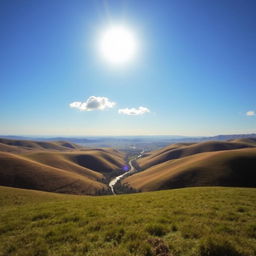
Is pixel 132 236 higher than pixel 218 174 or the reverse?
higher

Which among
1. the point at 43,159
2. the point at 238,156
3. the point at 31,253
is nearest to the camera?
the point at 31,253

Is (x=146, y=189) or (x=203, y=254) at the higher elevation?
(x=203, y=254)

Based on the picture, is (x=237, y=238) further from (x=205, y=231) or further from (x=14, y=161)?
(x=14, y=161)

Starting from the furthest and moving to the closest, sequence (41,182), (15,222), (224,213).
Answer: (41,182) < (224,213) < (15,222)

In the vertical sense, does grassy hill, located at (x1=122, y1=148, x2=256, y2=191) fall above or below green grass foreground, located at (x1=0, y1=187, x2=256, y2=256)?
below

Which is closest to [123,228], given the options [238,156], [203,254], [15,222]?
[203,254]

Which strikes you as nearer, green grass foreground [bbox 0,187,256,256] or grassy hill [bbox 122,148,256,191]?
green grass foreground [bbox 0,187,256,256]

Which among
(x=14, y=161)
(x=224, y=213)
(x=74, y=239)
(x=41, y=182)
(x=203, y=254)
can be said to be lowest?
(x=41, y=182)

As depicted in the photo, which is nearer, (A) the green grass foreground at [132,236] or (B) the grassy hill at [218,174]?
(A) the green grass foreground at [132,236]

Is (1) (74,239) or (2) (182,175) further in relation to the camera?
(2) (182,175)

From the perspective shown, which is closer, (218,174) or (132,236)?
(132,236)

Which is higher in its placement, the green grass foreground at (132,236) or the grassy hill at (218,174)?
the green grass foreground at (132,236)
